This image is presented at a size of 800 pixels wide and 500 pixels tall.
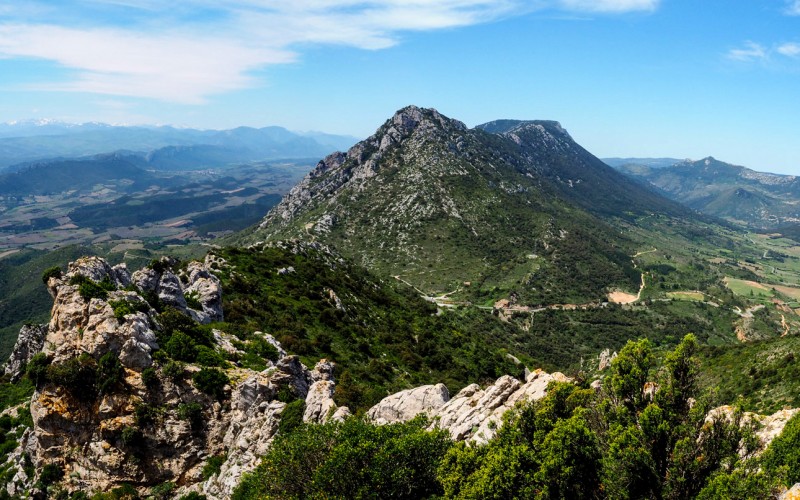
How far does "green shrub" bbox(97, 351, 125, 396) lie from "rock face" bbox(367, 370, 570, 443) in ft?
70.5

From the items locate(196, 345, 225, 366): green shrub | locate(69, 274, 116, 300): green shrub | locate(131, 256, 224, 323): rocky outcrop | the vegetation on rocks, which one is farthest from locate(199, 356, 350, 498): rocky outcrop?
locate(131, 256, 224, 323): rocky outcrop

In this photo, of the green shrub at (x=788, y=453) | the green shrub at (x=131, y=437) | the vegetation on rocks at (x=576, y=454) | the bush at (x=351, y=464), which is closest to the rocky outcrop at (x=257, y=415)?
the vegetation on rocks at (x=576, y=454)

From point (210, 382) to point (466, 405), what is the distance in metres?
23.0

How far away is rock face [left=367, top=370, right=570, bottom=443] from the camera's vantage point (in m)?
31.5

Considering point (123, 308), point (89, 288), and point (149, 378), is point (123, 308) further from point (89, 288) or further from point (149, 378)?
point (149, 378)

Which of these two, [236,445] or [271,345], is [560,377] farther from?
[271,345]

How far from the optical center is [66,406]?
1273 inches

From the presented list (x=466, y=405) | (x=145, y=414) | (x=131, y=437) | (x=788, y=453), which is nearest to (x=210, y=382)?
(x=145, y=414)

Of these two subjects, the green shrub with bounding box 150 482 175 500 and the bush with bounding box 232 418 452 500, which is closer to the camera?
the bush with bounding box 232 418 452 500

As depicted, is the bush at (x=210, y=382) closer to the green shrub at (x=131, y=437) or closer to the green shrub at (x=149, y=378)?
the green shrub at (x=149, y=378)

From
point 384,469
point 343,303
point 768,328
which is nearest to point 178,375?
point 384,469

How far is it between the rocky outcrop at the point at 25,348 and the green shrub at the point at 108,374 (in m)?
43.5

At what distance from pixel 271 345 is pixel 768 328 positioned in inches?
9739

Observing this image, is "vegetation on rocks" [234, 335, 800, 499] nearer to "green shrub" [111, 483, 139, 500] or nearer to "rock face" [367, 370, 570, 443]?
"rock face" [367, 370, 570, 443]
